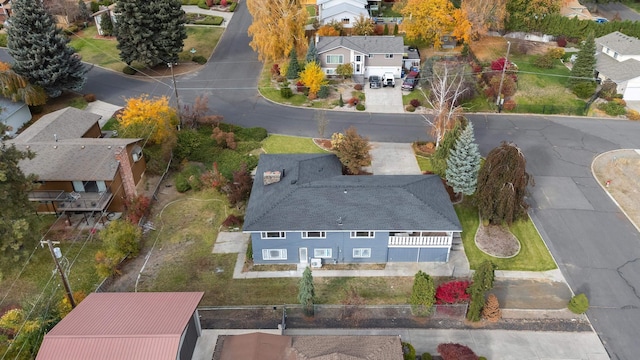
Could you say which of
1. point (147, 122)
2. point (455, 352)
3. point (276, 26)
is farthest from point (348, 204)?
point (276, 26)

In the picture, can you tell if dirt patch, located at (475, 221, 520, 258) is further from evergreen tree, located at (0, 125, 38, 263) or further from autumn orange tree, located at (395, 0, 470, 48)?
autumn orange tree, located at (395, 0, 470, 48)

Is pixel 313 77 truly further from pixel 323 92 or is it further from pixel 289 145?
pixel 289 145

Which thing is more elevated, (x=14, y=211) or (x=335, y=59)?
(x=335, y=59)

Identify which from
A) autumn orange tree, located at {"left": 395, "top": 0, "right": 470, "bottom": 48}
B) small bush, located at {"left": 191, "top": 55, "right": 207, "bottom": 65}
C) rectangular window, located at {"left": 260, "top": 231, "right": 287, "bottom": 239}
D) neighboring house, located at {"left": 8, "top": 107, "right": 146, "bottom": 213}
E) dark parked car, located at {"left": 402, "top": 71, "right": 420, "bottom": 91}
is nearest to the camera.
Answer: rectangular window, located at {"left": 260, "top": 231, "right": 287, "bottom": 239}

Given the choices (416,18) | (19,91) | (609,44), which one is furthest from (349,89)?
(19,91)

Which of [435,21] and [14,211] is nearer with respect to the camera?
[14,211]

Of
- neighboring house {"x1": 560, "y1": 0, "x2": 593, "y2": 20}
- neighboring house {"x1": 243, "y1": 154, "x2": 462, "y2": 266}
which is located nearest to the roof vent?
neighboring house {"x1": 243, "y1": 154, "x2": 462, "y2": 266}
